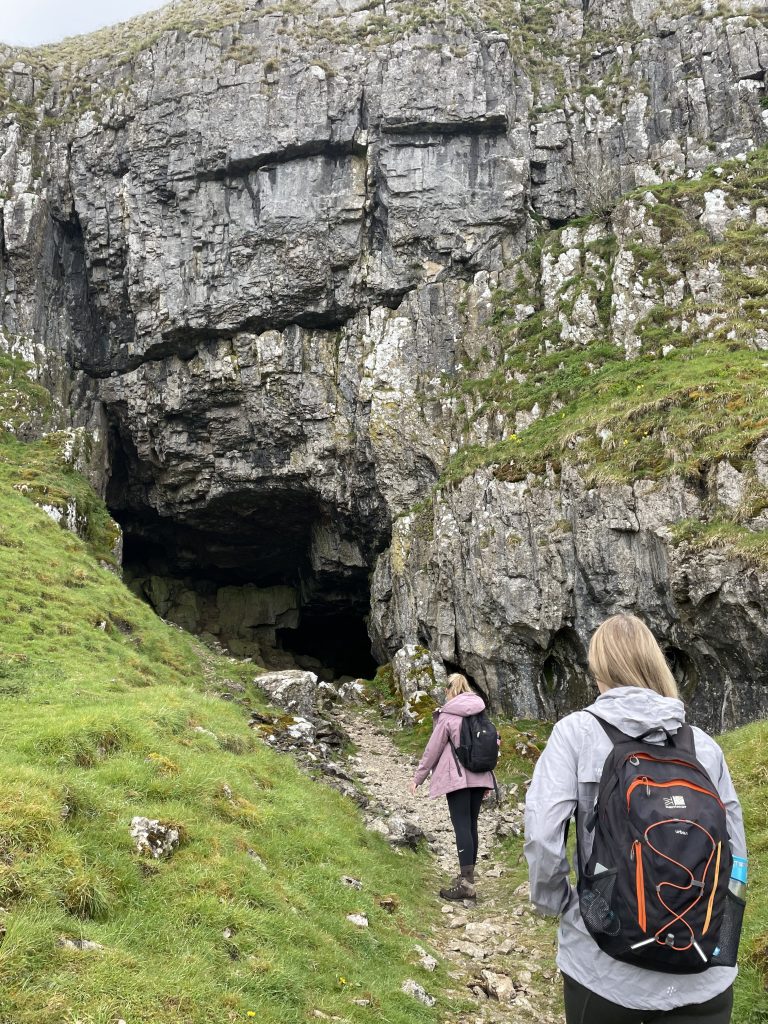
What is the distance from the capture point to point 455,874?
453 inches

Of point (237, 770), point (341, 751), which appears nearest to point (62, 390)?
point (341, 751)

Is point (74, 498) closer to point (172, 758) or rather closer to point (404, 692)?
point (404, 692)

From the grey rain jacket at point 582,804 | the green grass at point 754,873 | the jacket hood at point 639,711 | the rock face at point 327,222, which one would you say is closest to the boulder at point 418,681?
the rock face at point 327,222

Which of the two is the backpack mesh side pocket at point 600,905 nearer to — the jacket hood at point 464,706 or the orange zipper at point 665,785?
the orange zipper at point 665,785

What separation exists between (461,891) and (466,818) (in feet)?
3.65

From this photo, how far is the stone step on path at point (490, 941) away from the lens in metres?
7.20

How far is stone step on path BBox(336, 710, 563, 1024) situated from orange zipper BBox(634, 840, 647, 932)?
4.52 meters

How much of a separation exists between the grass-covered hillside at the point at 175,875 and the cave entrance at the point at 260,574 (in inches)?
980

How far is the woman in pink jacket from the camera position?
1001 centimetres

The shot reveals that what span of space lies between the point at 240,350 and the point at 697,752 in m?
34.8

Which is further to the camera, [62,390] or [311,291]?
[62,390]

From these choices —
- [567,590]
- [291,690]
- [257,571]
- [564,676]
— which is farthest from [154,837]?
[257,571]

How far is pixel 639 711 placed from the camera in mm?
3803

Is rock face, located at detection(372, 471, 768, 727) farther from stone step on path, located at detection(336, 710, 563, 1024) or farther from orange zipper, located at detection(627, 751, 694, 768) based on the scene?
orange zipper, located at detection(627, 751, 694, 768)
